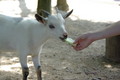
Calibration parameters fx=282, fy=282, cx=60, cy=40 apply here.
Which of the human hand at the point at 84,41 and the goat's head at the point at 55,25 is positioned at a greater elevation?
the human hand at the point at 84,41

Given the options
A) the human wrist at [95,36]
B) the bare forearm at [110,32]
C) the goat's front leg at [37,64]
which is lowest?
the goat's front leg at [37,64]

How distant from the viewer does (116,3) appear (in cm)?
1120

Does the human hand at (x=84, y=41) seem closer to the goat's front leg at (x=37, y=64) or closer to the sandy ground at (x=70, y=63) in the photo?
the goat's front leg at (x=37, y=64)

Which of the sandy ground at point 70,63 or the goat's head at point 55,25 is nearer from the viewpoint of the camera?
the goat's head at point 55,25

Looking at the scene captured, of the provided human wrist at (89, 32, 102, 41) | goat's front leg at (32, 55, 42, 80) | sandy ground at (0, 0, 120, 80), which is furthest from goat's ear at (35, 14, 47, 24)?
human wrist at (89, 32, 102, 41)

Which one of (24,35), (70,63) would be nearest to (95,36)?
(24,35)

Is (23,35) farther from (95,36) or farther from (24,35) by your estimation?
(95,36)

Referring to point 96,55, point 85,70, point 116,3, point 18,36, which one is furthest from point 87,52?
point 116,3

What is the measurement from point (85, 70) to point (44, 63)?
30.3 inches

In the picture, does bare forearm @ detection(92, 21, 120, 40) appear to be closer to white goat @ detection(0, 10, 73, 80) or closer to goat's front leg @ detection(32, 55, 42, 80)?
white goat @ detection(0, 10, 73, 80)

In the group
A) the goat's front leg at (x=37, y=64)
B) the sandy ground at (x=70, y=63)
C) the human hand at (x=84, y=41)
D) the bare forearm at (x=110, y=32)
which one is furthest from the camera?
the sandy ground at (x=70, y=63)

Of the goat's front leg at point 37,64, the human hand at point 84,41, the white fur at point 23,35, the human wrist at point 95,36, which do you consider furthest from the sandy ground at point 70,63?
the human wrist at point 95,36

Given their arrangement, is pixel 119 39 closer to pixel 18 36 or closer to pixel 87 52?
pixel 87 52

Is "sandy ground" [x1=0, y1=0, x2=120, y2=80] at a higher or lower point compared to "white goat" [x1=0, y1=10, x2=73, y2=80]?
lower
